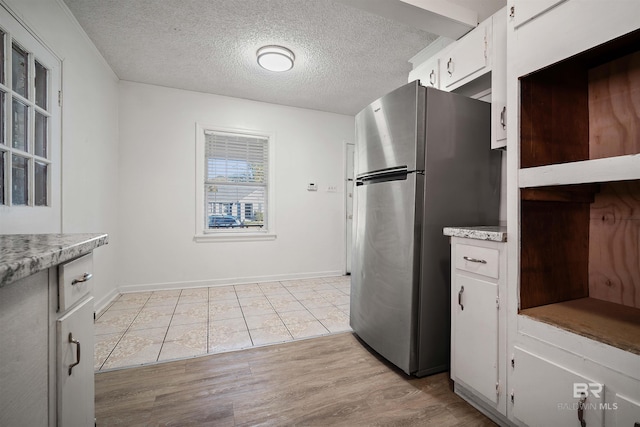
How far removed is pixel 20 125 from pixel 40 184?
42 cm

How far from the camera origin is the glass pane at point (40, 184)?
1803mm

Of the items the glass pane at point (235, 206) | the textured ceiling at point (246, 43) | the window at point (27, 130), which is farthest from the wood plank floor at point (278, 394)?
the textured ceiling at point (246, 43)

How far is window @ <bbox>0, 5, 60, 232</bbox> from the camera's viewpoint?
1479 millimetres

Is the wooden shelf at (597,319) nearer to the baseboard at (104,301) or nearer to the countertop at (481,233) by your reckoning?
the countertop at (481,233)

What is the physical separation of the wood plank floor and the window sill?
2012 millimetres

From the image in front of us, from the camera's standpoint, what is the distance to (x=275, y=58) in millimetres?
2600

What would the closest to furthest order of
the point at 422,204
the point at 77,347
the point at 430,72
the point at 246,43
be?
1. the point at 77,347
2. the point at 422,204
3. the point at 430,72
4. the point at 246,43

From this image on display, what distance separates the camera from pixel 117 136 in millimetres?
3209

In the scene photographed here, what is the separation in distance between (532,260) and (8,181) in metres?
2.76

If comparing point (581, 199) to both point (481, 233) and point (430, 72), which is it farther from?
point (430, 72)

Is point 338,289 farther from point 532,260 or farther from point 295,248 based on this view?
point 532,260

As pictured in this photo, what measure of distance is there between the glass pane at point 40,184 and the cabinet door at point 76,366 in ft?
4.63

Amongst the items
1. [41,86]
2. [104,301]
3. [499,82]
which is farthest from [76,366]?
[104,301]

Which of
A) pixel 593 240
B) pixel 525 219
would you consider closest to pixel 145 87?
pixel 525 219
